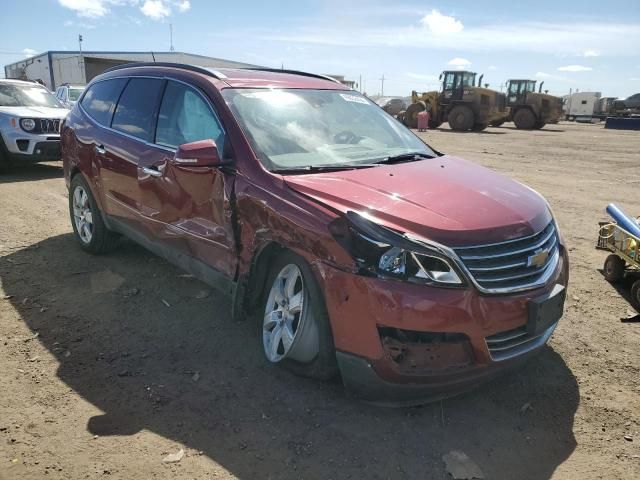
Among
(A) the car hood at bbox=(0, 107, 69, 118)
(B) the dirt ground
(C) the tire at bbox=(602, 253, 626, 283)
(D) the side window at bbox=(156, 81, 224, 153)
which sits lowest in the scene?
(B) the dirt ground

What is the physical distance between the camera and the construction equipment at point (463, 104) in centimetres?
2748

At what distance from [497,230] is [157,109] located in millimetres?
2867

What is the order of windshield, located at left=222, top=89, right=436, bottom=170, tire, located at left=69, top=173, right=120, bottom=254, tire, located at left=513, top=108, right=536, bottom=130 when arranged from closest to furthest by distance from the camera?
1. windshield, located at left=222, top=89, right=436, bottom=170
2. tire, located at left=69, top=173, right=120, bottom=254
3. tire, located at left=513, top=108, right=536, bottom=130

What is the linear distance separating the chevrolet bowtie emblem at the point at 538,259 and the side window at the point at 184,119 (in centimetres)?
199

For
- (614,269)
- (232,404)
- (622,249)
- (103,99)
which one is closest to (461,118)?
(614,269)

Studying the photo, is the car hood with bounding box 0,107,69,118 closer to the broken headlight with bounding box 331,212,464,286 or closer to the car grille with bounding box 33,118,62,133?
the car grille with bounding box 33,118,62,133

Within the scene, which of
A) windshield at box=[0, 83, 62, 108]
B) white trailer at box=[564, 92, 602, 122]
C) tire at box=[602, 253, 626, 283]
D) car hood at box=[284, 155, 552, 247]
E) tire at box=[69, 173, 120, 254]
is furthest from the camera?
white trailer at box=[564, 92, 602, 122]

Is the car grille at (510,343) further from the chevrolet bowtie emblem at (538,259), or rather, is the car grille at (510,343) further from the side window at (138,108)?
the side window at (138,108)

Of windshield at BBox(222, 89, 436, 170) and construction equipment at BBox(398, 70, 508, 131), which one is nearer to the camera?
windshield at BBox(222, 89, 436, 170)

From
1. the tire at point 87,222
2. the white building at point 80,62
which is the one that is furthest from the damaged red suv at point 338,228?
the white building at point 80,62

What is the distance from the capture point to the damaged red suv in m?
2.50

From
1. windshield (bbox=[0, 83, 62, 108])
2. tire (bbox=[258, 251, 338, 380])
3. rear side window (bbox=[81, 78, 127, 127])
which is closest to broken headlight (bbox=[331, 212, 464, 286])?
tire (bbox=[258, 251, 338, 380])

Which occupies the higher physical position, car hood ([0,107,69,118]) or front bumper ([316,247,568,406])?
car hood ([0,107,69,118])

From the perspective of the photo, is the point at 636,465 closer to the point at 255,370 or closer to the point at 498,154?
the point at 255,370
